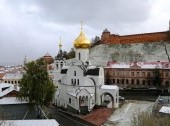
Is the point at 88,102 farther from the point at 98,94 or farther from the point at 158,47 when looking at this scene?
the point at 158,47

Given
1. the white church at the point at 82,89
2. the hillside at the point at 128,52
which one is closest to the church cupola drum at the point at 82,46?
the white church at the point at 82,89

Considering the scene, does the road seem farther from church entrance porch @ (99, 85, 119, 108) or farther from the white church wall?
the white church wall

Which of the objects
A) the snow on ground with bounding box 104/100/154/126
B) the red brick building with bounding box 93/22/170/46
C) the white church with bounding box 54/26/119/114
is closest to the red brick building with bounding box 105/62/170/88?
the snow on ground with bounding box 104/100/154/126

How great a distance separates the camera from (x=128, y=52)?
8400 cm

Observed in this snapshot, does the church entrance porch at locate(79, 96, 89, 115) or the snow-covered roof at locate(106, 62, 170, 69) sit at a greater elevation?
the snow-covered roof at locate(106, 62, 170, 69)

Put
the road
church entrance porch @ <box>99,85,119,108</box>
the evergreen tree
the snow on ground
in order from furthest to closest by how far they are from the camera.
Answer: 1. church entrance porch @ <box>99,85,119,108</box>
2. the evergreen tree
3. the road
4. the snow on ground

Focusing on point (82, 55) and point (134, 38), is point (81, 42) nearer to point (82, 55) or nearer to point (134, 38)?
point (82, 55)

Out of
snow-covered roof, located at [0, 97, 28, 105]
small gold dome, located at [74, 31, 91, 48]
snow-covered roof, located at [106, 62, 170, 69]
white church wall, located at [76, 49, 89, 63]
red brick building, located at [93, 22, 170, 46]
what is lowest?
snow-covered roof, located at [0, 97, 28, 105]

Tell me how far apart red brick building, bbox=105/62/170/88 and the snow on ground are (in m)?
21.4

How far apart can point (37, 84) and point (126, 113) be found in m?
10.4

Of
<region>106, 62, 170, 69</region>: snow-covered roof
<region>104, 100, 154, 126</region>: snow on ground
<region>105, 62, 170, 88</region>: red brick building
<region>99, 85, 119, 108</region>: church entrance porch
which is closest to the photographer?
<region>104, 100, 154, 126</region>: snow on ground

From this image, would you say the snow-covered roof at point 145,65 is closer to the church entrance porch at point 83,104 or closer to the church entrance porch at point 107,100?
the church entrance porch at point 107,100

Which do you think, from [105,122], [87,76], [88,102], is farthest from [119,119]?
[87,76]

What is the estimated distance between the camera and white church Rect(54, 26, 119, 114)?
3853 centimetres
